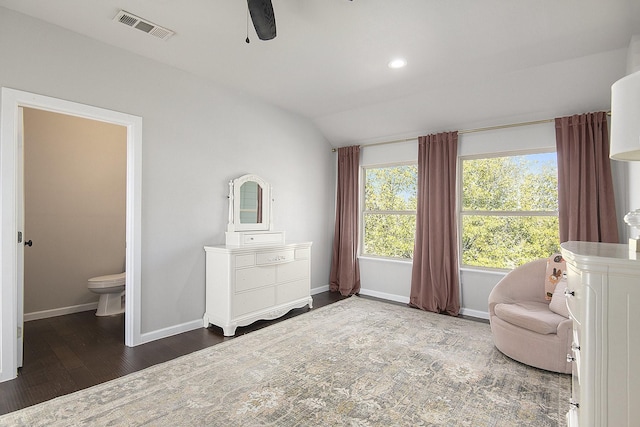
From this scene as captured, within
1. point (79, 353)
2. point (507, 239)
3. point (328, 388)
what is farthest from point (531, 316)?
point (79, 353)

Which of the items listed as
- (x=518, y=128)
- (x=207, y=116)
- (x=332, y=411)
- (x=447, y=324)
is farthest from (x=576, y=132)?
(x=207, y=116)

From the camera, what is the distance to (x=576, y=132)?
10.8 feet

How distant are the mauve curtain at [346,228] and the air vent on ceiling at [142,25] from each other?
10.0 feet

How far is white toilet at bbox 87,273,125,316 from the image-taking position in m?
3.71

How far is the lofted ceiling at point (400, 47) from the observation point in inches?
88.4

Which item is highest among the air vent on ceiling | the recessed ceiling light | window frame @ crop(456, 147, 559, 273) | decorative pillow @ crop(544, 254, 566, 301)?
the air vent on ceiling

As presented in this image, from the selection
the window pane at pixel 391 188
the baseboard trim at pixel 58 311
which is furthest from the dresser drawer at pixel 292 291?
the baseboard trim at pixel 58 311

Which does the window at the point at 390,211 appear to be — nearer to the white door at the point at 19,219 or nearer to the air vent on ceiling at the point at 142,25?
the air vent on ceiling at the point at 142,25

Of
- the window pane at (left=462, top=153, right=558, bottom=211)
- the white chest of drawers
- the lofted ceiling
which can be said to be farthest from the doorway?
the window pane at (left=462, top=153, right=558, bottom=211)

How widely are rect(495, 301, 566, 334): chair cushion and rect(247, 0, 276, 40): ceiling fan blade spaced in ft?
9.09

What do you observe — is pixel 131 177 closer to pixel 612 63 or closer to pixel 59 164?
pixel 59 164

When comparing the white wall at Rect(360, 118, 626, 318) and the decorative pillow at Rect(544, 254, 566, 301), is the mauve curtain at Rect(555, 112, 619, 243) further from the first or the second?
the decorative pillow at Rect(544, 254, 566, 301)

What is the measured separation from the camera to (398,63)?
9.93 feet

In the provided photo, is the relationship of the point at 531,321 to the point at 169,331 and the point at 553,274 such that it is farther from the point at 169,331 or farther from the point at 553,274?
the point at 169,331
